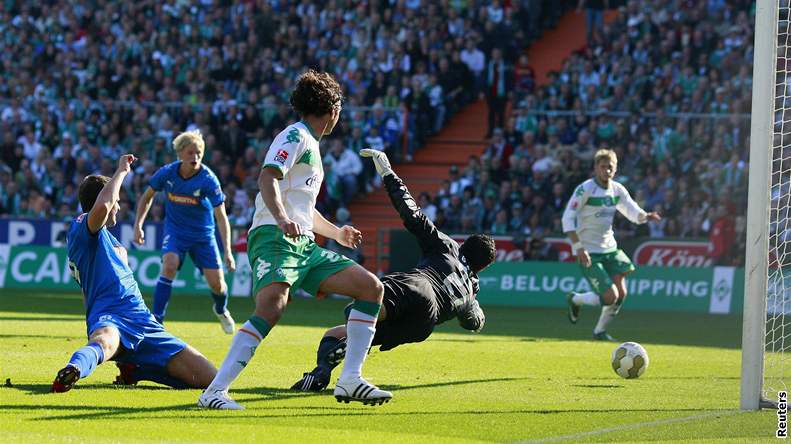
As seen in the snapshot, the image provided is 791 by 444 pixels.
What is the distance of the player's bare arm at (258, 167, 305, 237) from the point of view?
7934mm

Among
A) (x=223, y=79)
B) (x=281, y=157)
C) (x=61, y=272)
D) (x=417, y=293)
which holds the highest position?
(x=223, y=79)

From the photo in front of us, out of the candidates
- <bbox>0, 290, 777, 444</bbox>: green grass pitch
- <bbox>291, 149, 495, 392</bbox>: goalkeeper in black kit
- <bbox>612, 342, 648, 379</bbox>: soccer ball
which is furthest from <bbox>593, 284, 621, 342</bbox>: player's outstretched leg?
<bbox>291, 149, 495, 392</bbox>: goalkeeper in black kit

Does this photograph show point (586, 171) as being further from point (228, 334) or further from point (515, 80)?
point (228, 334)

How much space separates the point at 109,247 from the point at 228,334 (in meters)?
5.91

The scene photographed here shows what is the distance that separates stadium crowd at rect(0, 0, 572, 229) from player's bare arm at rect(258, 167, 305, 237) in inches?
718

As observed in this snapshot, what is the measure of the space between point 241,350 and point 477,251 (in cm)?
297

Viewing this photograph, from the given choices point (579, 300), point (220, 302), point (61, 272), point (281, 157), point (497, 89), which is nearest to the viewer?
point (281, 157)

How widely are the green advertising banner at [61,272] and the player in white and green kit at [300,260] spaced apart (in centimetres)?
1557

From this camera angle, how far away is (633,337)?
55.5 feet

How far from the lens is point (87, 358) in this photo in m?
8.58

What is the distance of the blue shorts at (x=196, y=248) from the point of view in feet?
48.0

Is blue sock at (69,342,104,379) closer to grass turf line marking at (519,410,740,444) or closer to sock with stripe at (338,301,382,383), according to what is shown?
sock with stripe at (338,301,382,383)

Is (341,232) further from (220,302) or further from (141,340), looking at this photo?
(220,302)

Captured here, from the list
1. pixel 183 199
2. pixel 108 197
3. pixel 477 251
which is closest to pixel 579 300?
pixel 183 199
